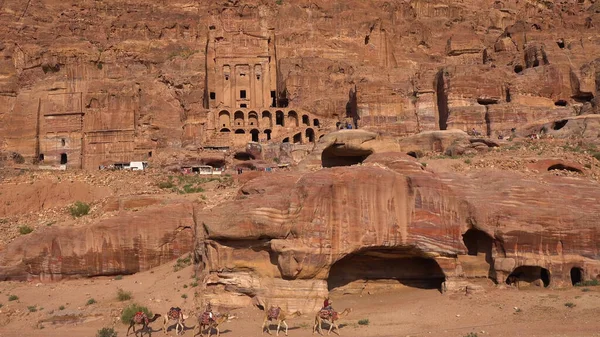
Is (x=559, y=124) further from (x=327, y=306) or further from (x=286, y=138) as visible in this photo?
(x=327, y=306)

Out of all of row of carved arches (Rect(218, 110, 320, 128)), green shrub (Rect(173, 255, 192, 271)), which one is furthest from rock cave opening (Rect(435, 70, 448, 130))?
green shrub (Rect(173, 255, 192, 271))

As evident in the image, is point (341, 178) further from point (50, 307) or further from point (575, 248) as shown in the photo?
point (50, 307)

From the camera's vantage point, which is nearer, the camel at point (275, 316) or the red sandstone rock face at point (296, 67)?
the camel at point (275, 316)

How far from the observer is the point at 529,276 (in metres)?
24.8

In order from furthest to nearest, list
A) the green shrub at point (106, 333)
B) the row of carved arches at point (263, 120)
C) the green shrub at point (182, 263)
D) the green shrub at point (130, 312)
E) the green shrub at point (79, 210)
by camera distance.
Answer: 1. the row of carved arches at point (263, 120)
2. the green shrub at point (79, 210)
3. the green shrub at point (182, 263)
4. the green shrub at point (130, 312)
5. the green shrub at point (106, 333)

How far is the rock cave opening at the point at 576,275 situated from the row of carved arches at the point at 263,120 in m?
41.1

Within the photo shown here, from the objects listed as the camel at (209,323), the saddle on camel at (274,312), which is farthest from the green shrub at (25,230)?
the saddle on camel at (274,312)

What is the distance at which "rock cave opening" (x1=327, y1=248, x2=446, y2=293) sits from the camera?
82.6ft

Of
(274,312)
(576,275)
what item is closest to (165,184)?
(274,312)

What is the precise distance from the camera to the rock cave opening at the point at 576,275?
23.9 m

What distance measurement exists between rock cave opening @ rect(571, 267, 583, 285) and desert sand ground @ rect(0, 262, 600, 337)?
0.78 m

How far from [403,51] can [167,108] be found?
1279 inches

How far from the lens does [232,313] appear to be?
73.7ft

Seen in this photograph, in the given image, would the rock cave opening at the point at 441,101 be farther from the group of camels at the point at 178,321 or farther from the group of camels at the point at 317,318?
the group of camels at the point at 178,321
